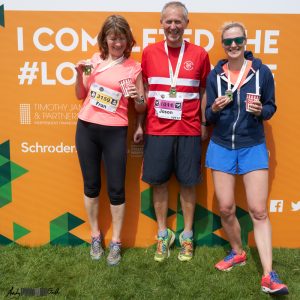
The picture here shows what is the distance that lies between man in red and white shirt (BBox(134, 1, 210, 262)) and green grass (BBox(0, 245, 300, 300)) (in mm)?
703

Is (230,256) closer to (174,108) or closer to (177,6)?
(174,108)

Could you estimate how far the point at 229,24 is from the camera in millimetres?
2885

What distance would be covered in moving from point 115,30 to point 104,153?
37.7 inches

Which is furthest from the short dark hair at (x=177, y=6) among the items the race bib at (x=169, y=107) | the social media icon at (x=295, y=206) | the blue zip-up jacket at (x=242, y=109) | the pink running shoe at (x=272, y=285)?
the pink running shoe at (x=272, y=285)

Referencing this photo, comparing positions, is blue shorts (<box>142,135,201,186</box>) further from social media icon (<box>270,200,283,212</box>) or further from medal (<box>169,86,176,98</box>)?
social media icon (<box>270,200,283,212</box>)

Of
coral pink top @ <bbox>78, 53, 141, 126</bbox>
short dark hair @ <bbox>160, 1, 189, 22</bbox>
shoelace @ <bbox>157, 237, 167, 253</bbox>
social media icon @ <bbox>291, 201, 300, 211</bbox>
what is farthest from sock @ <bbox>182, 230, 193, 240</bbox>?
short dark hair @ <bbox>160, 1, 189, 22</bbox>

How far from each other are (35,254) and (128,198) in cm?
95

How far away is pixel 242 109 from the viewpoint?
115 inches

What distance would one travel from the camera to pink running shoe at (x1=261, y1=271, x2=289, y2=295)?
2793 millimetres

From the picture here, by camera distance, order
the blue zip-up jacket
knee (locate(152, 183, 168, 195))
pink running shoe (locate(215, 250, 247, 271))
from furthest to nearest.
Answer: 1. knee (locate(152, 183, 168, 195))
2. pink running shoe (locate(215, 250, 247, 271))
3. the blue zip-up jacket

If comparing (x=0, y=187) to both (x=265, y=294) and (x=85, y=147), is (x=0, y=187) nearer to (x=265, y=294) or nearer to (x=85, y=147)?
(x=85, y=147)

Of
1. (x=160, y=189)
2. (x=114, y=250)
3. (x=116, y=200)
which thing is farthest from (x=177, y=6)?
(x=114, y=250)

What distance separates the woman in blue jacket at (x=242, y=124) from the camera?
287cm

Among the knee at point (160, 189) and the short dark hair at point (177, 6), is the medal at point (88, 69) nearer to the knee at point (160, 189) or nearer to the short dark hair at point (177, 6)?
the short dark hair at point (177, 6)
